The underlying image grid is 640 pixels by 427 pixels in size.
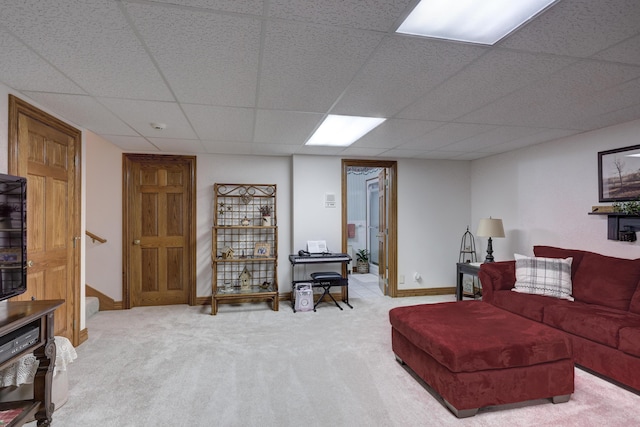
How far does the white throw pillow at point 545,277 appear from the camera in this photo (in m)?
3.37

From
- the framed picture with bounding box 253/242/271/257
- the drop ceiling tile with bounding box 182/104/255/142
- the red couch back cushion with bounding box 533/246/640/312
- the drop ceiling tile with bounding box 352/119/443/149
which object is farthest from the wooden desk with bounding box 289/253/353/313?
the red couch back cushion with bounding box 533/246/640/312

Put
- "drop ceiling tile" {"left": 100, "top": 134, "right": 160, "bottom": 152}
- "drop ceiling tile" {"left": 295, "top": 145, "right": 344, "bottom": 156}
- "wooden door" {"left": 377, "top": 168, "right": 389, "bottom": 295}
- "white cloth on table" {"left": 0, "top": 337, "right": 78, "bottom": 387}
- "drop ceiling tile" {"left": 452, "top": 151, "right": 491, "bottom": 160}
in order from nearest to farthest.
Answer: "white cloth on table" {"left": 0, "top": 337, "right": 78, "bottom": 387}
"drop ceiling tile" {"left": 100, "top": 134, "right": 160, "bottom": 152}
"drop ceiling tile" {"left": 295, "top": 145, "right": 344, "bottom": 156}
"drop ceiling tile" {"left": 452, "top": 151, "right": 491, "bottom": 160}
"wooden door" {"left": 377, "top": 168, "right": 389, "bottom": 295}

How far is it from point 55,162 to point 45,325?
1.71 metres

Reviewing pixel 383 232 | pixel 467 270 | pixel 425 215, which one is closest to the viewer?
pixel 467 270

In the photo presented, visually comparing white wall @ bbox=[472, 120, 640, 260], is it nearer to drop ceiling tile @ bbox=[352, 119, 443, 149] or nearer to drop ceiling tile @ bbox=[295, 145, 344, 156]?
drop ceiling tile @ bbox=[352, 119, 443, 149]

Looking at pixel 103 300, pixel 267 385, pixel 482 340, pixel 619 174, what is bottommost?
pixel 267 385

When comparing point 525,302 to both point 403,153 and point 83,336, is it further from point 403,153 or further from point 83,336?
point 83,336

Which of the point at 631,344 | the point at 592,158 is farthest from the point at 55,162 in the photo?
the point at 592,158

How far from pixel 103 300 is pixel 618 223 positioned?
6.26m

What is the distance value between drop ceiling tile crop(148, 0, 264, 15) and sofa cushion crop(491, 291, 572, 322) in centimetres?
344

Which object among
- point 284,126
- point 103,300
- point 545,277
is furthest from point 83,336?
point 545,277

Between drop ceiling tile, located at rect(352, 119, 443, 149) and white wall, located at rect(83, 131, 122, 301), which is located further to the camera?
white wall, located at rect(83, 131, 122, 301)

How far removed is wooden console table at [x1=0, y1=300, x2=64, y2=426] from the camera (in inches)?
70.6

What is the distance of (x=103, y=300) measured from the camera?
4.69 m
